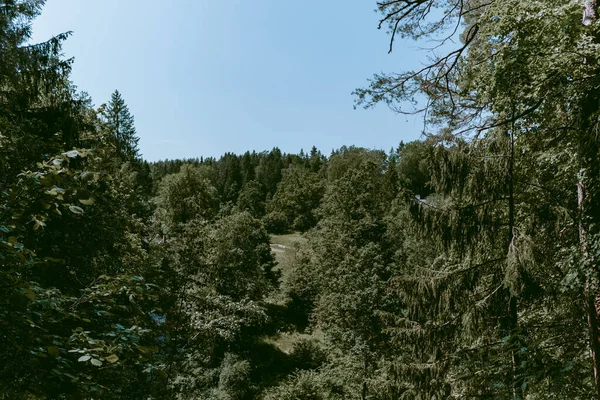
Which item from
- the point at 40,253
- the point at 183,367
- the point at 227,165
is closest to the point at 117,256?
the point at 40,253

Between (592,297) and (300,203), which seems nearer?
(592,297)

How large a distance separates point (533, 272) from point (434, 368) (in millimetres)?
3012

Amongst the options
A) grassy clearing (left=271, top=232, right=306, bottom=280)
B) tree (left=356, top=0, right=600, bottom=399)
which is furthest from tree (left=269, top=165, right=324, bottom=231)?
tree (left=356, top=0, right=600, bottom=399)

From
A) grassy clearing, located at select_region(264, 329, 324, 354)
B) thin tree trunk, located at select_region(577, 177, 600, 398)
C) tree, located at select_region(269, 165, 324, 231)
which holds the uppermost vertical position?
tree, located at select_region(269, 165, 324, 231)

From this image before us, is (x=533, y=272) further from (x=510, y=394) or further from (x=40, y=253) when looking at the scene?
(x=40, y=253)

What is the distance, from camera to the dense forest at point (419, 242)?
2711mm

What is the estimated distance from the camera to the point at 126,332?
8.88ft

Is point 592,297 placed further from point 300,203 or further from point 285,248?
point 300,203

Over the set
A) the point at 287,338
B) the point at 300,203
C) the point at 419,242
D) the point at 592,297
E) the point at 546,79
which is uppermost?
the point at 300,203

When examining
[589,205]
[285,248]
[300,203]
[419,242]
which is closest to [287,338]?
[285,248]

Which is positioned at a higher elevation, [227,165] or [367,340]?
[227,165]

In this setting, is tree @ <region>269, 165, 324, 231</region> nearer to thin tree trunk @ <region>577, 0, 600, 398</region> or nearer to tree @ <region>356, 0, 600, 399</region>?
tree @ <region>356, 0, 600, 399</region>

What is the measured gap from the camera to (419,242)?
392 inches

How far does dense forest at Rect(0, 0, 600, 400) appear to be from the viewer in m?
2.71
